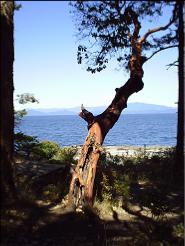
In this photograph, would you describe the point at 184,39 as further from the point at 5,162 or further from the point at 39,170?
the point at 5,162

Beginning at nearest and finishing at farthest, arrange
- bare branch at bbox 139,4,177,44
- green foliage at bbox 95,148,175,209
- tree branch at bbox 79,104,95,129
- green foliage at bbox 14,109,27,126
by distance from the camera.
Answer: green foliage at bbox 95,148,175,209, tree branch at bbox 79,104,95,129, bare branch at bbox 139,4,177,44, green foliage at bbox 14,109,27,126

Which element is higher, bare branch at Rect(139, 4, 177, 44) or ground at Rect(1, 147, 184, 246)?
bare branch at Rect(139, 4, 177, 44)

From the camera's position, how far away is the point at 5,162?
32.4 feet

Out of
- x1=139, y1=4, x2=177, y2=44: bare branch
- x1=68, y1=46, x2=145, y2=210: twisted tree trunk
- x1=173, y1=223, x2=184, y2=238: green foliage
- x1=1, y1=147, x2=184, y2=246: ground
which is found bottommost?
x1=173, y1=223, x2=184, y2=238: green foliage

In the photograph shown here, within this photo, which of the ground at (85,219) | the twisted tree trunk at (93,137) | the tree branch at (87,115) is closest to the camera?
the ground at (85,219)

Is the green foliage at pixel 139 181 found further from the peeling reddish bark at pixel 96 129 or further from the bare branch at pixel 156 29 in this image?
the bare branch at pixel 156 29

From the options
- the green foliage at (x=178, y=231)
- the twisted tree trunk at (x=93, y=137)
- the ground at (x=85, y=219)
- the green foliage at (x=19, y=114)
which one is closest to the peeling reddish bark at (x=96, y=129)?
the twisted tree trunk at (x=93, y=137)

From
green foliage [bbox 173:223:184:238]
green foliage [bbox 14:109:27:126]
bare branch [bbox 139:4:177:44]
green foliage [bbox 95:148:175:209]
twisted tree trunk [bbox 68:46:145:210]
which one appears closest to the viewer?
green foliage [bbox 173:223:184:238]

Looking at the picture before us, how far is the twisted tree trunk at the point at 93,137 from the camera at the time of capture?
1202 cm

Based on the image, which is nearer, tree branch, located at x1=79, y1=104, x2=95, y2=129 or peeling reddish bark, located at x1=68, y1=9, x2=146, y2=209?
peeling reddish bark, located at x1=68, y1=9, x2=146, y2=209

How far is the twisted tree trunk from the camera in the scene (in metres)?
12.0

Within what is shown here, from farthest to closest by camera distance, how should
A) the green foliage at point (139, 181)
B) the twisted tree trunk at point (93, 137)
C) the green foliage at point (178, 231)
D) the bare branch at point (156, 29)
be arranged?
the bare branch at point (156, 29)
the green foliage at point (139, 181)
the twisted tree trunk at point (93, 137)
the green foliage at point (178, 231)

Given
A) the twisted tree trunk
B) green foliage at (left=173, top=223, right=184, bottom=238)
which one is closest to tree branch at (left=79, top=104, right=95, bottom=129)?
the twisted tree trunk

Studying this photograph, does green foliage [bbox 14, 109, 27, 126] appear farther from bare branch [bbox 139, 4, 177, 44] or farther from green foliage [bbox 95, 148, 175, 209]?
bare branch [bbox 139, 4, 177, 44]
